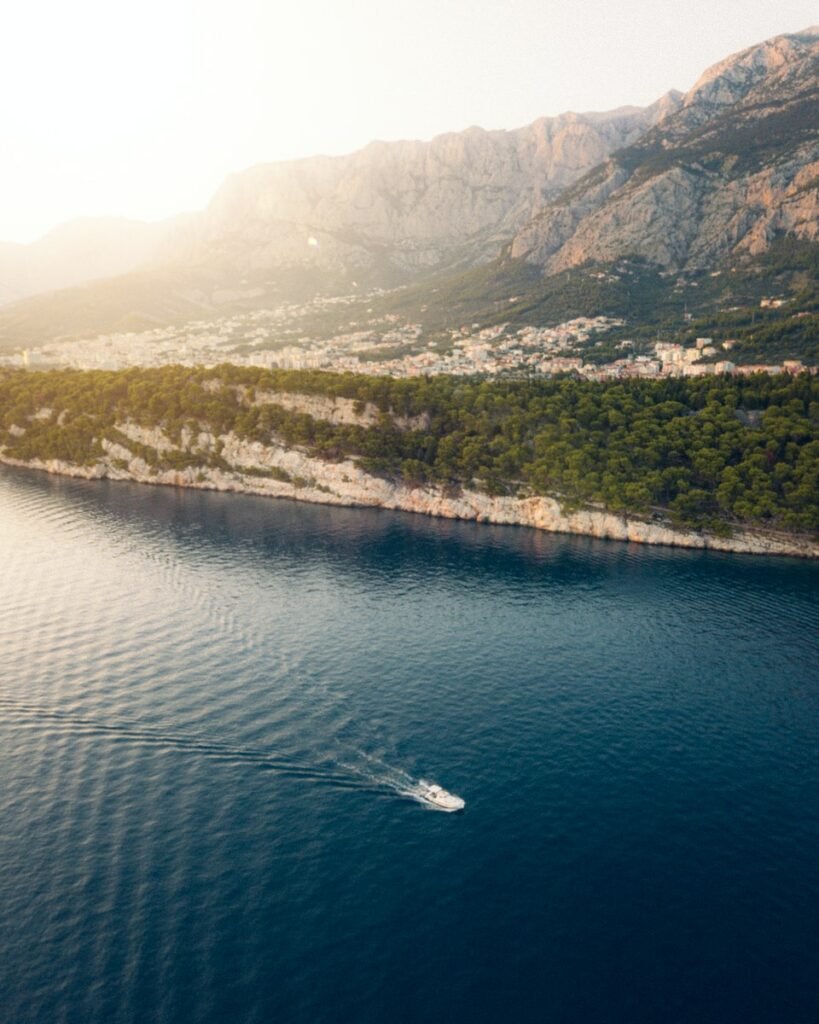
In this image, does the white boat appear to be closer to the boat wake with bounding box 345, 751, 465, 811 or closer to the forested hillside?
the boat wake with bounding box 345, 751, 465, 811

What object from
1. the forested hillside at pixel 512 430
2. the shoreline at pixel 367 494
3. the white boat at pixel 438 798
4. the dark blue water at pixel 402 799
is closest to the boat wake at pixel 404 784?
the white boat at pixel 438 798

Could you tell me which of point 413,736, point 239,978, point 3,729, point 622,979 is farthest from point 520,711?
point 3,729

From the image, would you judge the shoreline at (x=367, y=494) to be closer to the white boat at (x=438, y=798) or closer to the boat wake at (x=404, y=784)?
the boat wake at (x=404, y=784)

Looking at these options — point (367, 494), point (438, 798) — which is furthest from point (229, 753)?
point (367, 494)

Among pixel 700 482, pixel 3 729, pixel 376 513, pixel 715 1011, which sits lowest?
pixel 715 1011

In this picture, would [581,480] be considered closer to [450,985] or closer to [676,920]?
[676,920]

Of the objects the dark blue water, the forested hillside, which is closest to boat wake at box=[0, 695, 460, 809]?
the dark blue water

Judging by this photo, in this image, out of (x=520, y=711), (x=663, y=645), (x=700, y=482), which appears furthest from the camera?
(x=700, y=482)
